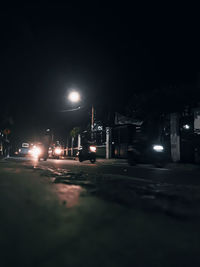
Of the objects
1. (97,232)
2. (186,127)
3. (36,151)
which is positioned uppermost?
(186,127)

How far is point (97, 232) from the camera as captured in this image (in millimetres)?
2152

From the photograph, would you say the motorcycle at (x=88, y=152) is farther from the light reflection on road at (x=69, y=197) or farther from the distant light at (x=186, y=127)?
the light reflection on road at (x=69, y=197)

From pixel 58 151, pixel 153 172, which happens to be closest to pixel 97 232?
pixel 153 172

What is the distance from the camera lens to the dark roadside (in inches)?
65.8

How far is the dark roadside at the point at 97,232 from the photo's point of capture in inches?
65.8

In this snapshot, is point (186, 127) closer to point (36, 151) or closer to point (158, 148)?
point (158, 148)

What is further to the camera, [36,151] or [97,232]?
[36,151]

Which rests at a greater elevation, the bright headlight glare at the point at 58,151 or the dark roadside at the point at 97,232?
the bright headlight glare at the point at 58,151

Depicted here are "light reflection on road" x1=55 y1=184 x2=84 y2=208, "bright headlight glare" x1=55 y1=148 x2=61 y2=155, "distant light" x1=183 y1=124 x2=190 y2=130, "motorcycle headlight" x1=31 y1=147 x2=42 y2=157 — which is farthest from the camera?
"bright headlight glare" x1=55 y1=148 x2=61 y2=155

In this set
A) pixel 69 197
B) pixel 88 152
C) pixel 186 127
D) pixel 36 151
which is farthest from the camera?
pixel 36 151

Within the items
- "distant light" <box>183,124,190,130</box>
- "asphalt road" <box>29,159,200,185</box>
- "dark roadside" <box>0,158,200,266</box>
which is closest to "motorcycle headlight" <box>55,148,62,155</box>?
"asphalt road" <box>29,159,200,185</box>

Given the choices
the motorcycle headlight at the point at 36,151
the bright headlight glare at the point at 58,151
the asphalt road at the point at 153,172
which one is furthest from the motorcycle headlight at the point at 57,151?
the asphalt road at the point at 153,172

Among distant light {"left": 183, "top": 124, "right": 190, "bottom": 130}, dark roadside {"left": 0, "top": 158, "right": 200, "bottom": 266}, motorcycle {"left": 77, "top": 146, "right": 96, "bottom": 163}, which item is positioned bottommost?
dark roadside {"left": 0, "top": 158, "right": 200, "bottom": 266}

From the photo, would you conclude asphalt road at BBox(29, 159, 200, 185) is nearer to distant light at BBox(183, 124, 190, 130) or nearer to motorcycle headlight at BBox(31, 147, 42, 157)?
distant light at BBox(183, 124, 190, 130)
